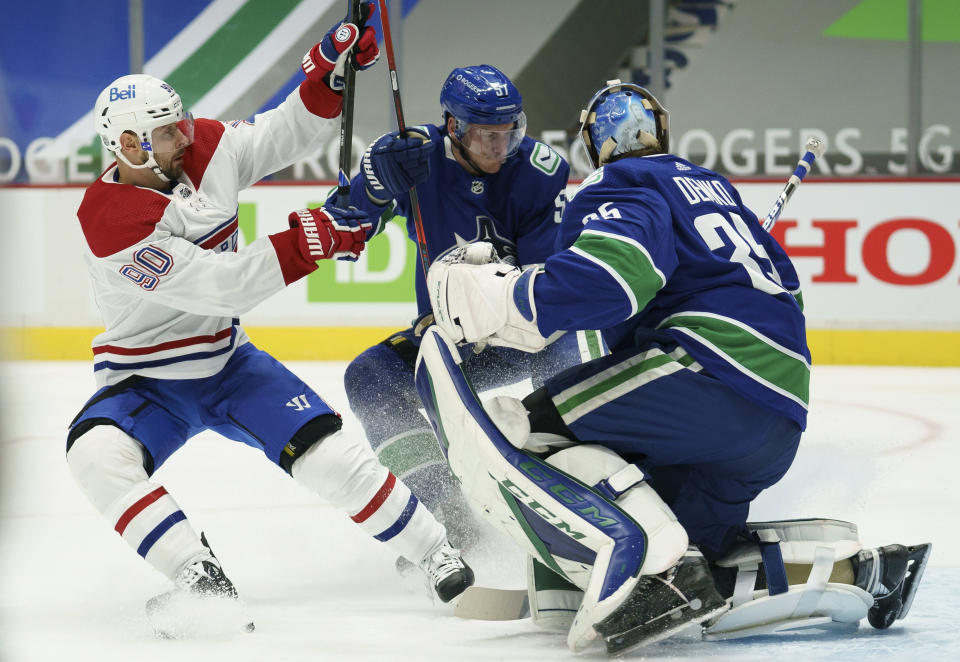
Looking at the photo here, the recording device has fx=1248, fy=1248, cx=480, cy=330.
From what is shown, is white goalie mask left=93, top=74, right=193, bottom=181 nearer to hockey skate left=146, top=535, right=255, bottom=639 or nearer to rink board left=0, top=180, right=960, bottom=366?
hockey skate left=146, top=535, right=255, bottom=639

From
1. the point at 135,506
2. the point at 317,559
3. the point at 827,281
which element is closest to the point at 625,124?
the point at 135,506

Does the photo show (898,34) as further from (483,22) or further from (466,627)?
(466,627)

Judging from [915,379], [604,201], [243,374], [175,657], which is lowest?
[915,379]

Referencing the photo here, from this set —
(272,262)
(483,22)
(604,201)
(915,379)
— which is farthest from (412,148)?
(483,22)

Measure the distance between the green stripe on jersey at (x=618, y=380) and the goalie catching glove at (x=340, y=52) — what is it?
0.98m

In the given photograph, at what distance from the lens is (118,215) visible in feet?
Answer: 7.63

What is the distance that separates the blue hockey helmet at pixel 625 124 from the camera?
2164mm

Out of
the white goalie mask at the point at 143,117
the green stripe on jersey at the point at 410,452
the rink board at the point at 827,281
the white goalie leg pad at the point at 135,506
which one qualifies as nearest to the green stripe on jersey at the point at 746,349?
the green stripe on jersey at the point at 410,452

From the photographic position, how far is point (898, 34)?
5.91 metres

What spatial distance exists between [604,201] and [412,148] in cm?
79

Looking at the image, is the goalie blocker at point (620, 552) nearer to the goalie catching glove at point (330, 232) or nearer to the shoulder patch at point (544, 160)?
the goalie catching glove at point (330, 232)

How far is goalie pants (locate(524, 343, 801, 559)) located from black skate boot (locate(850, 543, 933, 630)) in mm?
207

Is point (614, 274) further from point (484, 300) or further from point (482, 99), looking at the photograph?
point (482, 99)

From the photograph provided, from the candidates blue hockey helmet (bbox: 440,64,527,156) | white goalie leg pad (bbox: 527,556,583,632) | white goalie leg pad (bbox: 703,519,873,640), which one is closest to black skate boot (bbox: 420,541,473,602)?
white goalie leg pad (bbox: 527,556,583,632)
